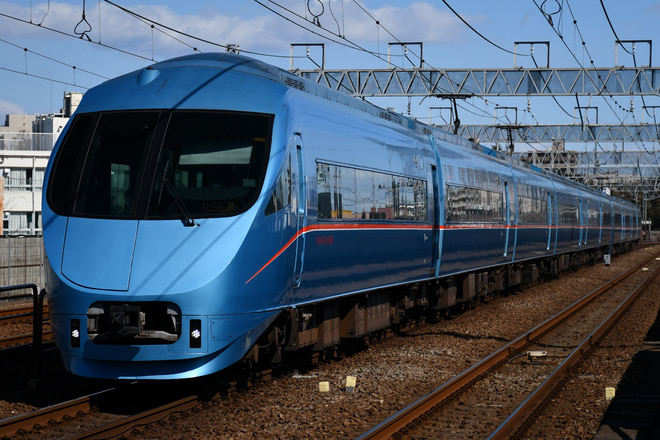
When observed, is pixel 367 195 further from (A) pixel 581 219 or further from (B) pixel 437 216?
(A) pixel 581 219

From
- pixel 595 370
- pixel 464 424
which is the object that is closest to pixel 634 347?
pixel 595 370

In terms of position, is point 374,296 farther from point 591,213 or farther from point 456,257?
point 591,213

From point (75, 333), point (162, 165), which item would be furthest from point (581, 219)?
point (75, 333)

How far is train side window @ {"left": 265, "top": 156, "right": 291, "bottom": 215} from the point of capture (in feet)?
29.2

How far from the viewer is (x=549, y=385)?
10766mm

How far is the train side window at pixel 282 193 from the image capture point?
350 inches

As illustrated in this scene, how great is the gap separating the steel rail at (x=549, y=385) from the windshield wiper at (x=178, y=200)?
11.3 feet

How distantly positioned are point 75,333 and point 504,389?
5194mm

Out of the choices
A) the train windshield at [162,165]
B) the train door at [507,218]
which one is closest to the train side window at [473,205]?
the train door at [507,218]

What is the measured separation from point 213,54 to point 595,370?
6758mm

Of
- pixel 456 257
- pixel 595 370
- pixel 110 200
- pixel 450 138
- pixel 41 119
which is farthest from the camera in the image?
pixel 41 119

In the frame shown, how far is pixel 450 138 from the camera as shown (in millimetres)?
17859

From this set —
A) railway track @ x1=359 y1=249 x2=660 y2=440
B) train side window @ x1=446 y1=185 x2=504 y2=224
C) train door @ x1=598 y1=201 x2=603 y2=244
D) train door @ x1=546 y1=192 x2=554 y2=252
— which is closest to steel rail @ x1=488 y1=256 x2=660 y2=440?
railway track @ x1=359 y1=249 x2=660 y2=440

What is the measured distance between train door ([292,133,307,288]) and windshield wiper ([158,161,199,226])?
1369 mm
